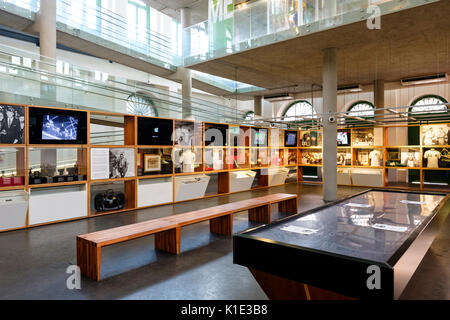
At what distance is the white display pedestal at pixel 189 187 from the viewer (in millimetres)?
9297

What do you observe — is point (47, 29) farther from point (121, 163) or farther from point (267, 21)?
point (267, 21)

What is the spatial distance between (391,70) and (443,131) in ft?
9.98

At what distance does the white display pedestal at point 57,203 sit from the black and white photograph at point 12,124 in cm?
117

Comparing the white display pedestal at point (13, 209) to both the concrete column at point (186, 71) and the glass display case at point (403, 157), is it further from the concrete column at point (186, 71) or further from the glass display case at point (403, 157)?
the glass display case at point (403, 157)

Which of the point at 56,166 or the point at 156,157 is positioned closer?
the point at 56,166

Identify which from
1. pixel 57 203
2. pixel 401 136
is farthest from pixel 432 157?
pixel 57 203

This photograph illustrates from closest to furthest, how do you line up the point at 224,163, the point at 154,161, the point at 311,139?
1. the point at 154,161
2. the point at 224,163
3. the point at 311,139

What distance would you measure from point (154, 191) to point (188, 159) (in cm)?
162

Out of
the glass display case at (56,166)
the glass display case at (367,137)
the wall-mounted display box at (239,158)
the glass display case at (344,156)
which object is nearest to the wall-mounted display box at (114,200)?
the glass display case at (56,166)

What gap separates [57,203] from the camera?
668cm

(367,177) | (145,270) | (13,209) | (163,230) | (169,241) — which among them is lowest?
(145,270)

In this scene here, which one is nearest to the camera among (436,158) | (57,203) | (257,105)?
(57,203)

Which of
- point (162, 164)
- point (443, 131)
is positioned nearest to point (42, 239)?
point (162, 164)
